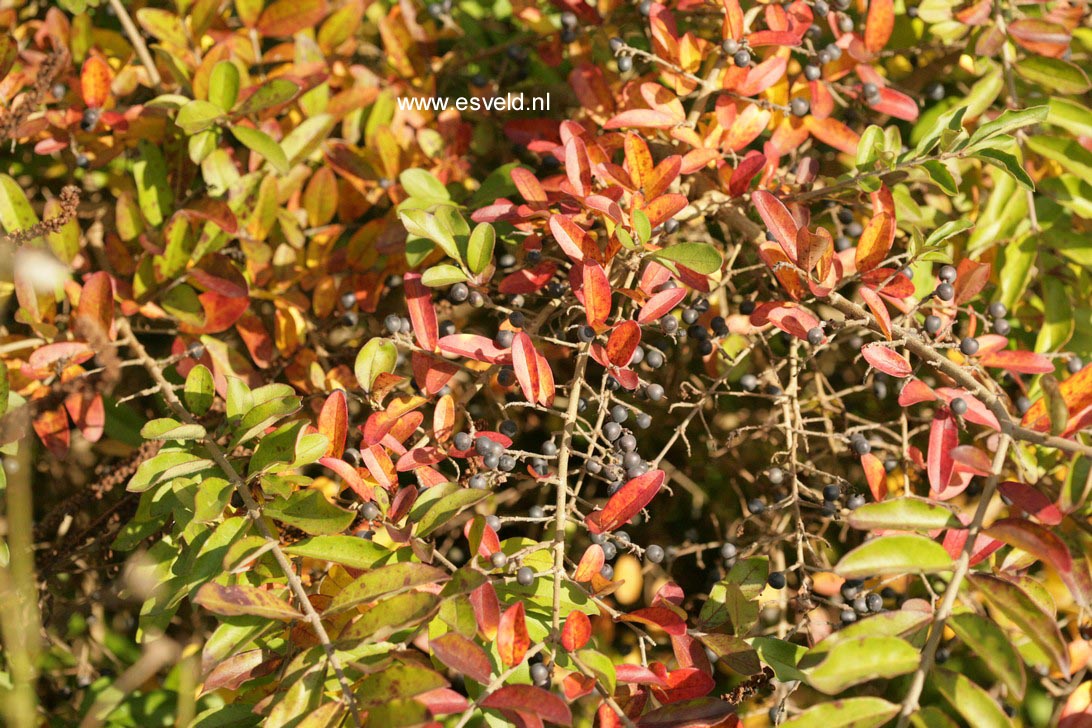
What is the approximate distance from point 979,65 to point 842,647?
1.11 metres

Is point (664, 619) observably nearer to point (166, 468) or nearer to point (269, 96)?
point (166, 468)

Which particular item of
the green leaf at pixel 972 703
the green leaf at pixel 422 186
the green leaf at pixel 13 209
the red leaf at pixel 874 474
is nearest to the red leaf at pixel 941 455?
the red leaf at pixel 874 474

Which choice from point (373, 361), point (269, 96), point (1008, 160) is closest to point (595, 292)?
point (373, 361)

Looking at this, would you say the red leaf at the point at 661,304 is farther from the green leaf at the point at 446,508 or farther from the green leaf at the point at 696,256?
the green leaf at the point at 446,508

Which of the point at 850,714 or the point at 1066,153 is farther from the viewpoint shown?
the point at 1066,153

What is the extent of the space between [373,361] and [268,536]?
27cm

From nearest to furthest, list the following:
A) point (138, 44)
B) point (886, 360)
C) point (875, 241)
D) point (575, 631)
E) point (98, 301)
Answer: point (575, 631) → point (886, 360) → point (875, 241) → point (98, 301) → point (138, 44)

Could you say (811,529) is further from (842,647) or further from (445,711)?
(445,711)

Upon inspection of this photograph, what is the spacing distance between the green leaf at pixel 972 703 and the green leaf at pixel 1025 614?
0.25ft

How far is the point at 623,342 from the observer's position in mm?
1236

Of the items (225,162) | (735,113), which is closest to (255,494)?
(225,162)

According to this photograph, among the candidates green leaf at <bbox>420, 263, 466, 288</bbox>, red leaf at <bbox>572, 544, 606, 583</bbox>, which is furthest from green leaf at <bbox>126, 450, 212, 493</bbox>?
red leaf at <bbox>572, 544, 606, 583</bbox>

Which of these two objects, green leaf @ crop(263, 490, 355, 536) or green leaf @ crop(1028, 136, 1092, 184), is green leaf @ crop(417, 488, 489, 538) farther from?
green leaf @ crop(1028, 136, 1092, 184)

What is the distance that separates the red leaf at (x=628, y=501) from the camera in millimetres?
1169
